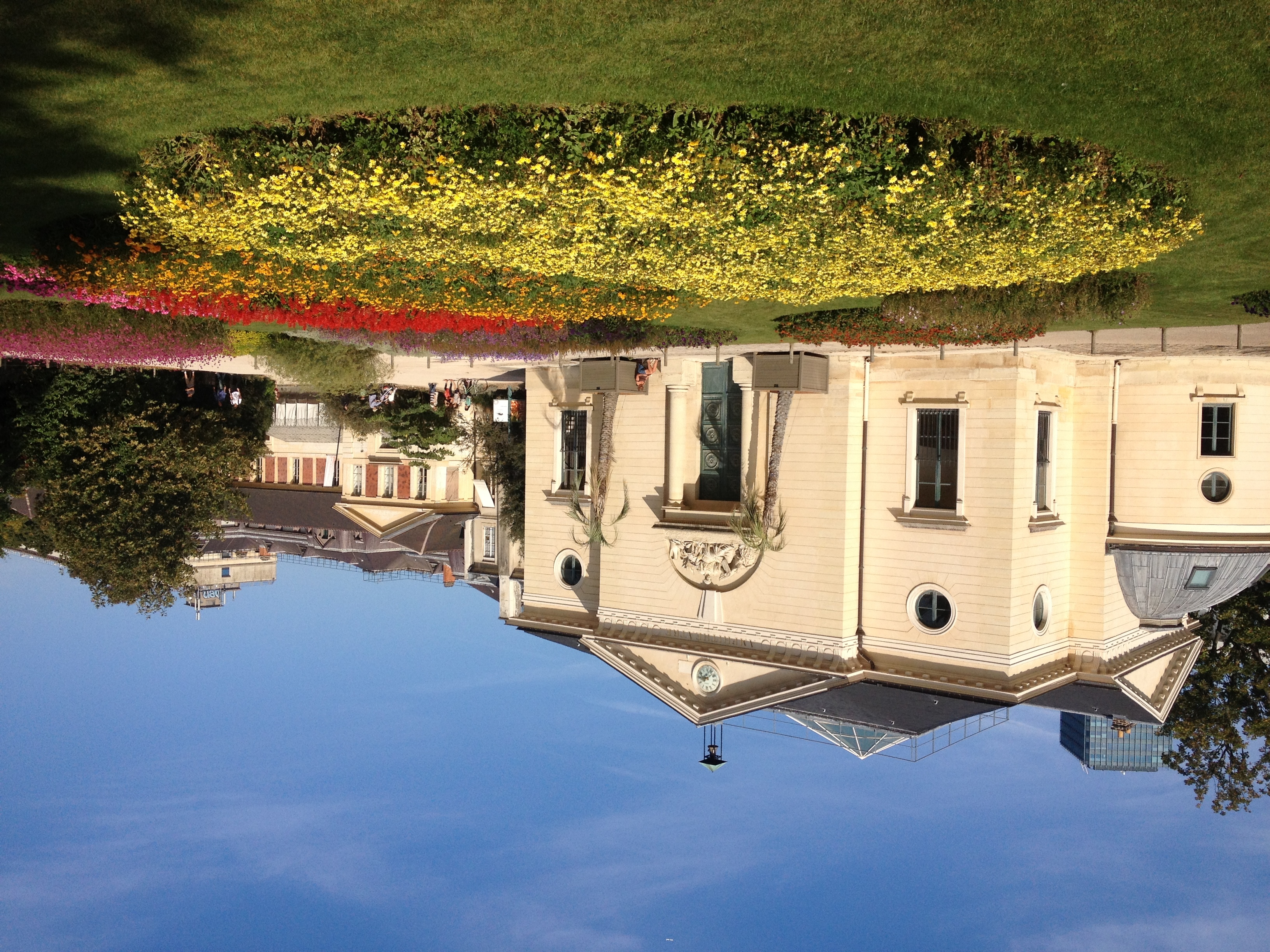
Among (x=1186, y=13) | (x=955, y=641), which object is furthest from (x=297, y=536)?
(x=1186, y=13)

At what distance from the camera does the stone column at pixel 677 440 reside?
2761cm

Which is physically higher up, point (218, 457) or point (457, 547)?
point (218, 457)

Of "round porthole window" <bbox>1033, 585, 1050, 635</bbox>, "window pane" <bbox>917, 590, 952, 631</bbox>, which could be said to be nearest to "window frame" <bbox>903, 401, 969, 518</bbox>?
"window pane" <bbox>917, 590, 952, 631</bbox>

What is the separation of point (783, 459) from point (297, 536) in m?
34.6

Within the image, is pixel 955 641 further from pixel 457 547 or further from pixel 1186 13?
pixel 457 547

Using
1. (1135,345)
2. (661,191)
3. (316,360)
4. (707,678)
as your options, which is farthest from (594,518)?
(1135,345)

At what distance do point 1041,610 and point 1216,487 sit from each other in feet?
19.9

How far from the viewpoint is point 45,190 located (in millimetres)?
18516

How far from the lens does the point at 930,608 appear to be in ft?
78.5

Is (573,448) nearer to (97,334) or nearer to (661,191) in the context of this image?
(97,334)

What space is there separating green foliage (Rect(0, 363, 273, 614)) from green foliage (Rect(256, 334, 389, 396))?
5266 mm

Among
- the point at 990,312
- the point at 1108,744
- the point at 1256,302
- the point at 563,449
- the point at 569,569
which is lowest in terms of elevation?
the point at 1108,744

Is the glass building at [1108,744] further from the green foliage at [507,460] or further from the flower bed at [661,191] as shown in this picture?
the flower bed at [661,191]

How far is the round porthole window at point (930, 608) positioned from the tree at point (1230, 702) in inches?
653
